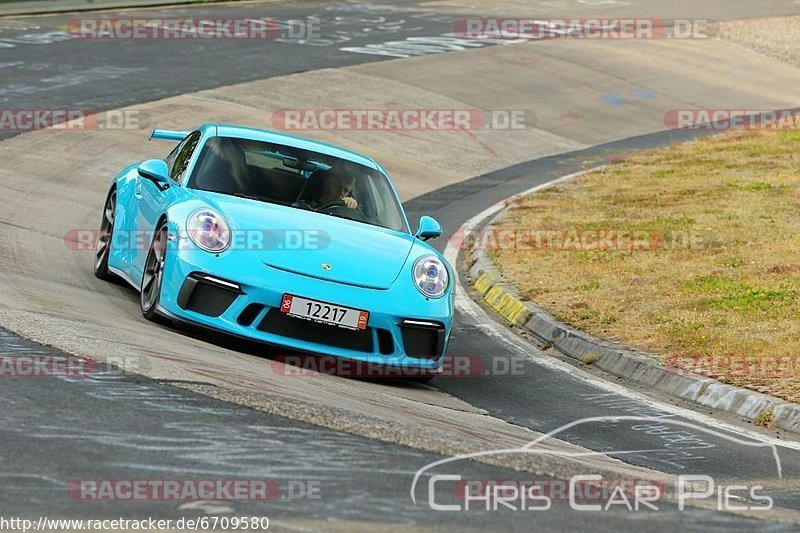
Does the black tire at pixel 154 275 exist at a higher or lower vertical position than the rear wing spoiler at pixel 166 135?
lower

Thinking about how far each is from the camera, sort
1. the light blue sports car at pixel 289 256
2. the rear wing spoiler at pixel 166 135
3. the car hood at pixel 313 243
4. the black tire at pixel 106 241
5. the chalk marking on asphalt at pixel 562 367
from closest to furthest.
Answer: the chalk marking on asphalt at pixel 562 367 → the light blue sports car at pixel 289 256 → the car hood at pixel 313 243 → the black tire at pixel 106 241 → the rear wing spoiler at pixel 166 135

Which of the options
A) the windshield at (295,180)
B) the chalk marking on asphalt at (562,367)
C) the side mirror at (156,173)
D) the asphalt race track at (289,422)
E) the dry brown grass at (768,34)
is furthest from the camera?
the dry brown grass at (768,34)

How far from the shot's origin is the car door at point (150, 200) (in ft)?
32.0

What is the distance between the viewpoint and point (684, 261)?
44.8 feet

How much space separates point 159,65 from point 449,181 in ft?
25.5

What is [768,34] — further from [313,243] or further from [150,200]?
[313,243]

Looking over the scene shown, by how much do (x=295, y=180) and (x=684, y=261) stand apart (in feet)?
16.9

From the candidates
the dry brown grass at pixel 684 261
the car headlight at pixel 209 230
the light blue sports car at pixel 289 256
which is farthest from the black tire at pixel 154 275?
the dry brown grass at pixel 684 261

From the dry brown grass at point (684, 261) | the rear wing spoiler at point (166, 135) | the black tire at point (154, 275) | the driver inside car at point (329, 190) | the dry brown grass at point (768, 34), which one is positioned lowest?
the dry brown grass at point (768, 34)

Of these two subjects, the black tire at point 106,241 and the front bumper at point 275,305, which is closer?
the front bumper at point 275,305

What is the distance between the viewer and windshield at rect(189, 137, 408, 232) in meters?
9.74

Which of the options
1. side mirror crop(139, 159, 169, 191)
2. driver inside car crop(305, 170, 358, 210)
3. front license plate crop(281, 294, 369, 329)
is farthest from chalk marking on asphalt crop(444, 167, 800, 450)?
side mirror crop(139, 159, 169, 191)

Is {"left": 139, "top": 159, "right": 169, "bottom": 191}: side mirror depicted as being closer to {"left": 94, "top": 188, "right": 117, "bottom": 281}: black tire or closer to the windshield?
the windshield

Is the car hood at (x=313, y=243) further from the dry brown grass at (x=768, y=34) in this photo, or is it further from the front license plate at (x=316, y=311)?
the dry brown grass at (x=768, y=34)
